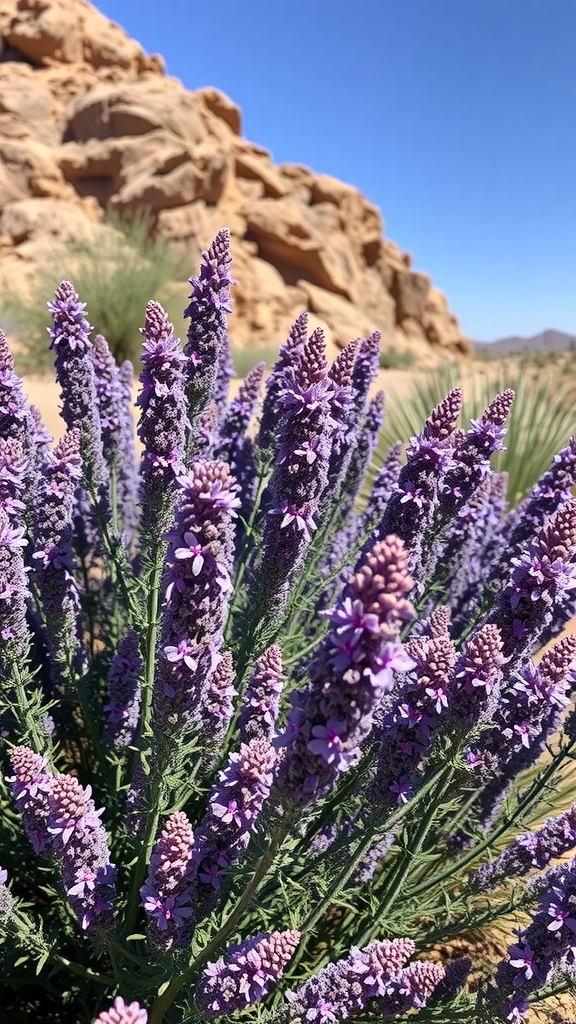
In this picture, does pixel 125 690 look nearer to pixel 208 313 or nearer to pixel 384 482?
pixel 208 313

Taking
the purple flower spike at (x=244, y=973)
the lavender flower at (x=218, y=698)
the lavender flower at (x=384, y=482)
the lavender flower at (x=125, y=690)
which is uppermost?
the lavender flower at (x=384, y=482)

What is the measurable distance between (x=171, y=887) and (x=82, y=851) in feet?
0.86

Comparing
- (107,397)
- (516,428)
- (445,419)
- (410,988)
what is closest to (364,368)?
(445,419)

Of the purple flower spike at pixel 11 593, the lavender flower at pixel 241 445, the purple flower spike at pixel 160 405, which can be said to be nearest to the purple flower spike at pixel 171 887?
the purple flower spike at pixel 11 593

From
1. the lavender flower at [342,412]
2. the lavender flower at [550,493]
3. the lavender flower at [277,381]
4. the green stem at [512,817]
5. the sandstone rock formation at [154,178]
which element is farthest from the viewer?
the sandstone rock formation at [154,178]

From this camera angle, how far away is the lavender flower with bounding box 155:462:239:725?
1.37 m

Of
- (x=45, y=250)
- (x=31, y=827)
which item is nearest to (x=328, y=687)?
(x=31, y=827)

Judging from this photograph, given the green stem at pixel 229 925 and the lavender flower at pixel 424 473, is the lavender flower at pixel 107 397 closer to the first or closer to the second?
the lavender flower at pixel 424 473

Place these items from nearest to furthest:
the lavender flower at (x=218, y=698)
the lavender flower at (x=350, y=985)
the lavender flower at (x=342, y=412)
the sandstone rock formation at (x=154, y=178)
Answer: the lavender flower at (x=350, y=985) → the lavender flower at (x=218, y=698) → the lavender flower at (x=342, y=412) → the sandstone rock formation at (x=154, y=178)

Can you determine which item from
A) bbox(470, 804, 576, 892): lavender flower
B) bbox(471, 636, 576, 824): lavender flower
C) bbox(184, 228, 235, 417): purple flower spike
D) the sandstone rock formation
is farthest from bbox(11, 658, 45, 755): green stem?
the sandstone rock formation

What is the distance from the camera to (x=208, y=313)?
239cm

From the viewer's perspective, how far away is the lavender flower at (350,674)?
1.13 meters

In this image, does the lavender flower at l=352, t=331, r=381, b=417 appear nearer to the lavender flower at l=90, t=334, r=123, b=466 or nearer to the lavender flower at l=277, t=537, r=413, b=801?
the lavender flower at l=90, t=334, r=123, b=466

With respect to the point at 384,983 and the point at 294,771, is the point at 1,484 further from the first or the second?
the point at 384,983
